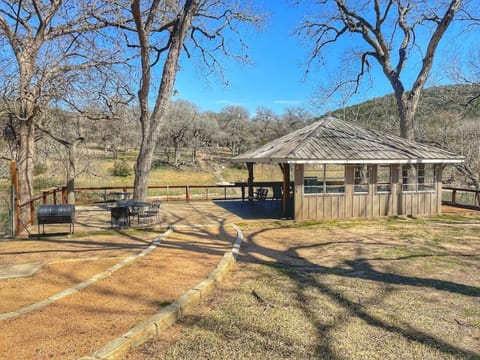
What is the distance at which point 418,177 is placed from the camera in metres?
12.7

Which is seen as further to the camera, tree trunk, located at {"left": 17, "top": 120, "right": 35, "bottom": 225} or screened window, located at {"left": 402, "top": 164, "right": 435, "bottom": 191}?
screened window, located at {"left": 402, "top": 164, "right": 435, "bottom": 191}

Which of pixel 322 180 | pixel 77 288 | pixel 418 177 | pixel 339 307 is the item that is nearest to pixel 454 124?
pixel 418 177

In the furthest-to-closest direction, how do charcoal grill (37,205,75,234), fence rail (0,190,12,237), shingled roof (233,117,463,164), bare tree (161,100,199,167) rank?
bare tree (161,100,199,167), fence rail (0,190,12,237), shingled roof (233,117,463,164), charcoal grill (37,205,75,234)

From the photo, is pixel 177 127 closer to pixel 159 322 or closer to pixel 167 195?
pixel 167 195

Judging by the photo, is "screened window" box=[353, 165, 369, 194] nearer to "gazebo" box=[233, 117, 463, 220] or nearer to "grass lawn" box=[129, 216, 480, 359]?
"gazebo" box=[233, 117, 463, 220]

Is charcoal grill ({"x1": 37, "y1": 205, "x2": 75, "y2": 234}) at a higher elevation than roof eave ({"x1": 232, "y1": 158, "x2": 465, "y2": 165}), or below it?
below

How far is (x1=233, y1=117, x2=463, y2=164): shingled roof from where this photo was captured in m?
11.1

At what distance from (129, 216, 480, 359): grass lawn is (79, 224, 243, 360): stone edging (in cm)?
9

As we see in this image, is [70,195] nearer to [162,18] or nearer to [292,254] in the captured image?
[162,18]

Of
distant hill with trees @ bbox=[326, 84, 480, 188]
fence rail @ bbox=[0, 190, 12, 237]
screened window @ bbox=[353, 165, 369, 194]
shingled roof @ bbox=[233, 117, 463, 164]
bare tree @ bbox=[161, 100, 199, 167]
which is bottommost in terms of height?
fence rail @ bbox=[0, 190, 12, 237]

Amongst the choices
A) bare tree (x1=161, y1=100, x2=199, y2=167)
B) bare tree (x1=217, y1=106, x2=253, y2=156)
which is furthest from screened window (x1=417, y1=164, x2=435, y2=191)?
bare tree (x1=217, y1=106, x2=253, y2=156)

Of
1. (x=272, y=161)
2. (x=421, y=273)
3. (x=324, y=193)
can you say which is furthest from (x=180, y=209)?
(x=421, y=273)

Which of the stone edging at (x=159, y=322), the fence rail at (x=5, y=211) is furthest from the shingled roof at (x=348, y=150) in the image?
the fence rail at (x=5, y=211)

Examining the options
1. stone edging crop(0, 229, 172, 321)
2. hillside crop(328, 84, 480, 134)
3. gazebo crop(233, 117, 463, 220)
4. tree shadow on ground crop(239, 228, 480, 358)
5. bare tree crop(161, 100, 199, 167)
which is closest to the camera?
tree shadow on ground crop(239, 228, 480, 358)
